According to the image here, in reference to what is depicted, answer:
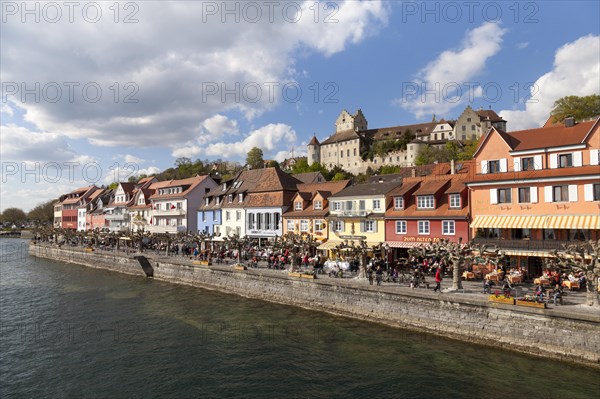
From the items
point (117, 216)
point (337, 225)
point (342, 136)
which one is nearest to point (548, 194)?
point (337, 225)

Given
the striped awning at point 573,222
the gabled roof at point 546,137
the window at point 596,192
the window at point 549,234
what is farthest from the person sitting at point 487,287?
the gabled roof at point 546,137

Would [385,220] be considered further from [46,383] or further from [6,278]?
[6,278]

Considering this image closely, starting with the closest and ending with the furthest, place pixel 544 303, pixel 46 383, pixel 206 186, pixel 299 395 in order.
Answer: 1. pixel 299 395
2. pixel 46 383
3. pixel 544 303
4. pixel 206 186

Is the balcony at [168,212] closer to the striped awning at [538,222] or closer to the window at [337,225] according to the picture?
the window at [337,225]

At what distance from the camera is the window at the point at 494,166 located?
33.7m

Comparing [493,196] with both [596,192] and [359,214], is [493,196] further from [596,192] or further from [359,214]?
[359,214]

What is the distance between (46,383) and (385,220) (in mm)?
29358

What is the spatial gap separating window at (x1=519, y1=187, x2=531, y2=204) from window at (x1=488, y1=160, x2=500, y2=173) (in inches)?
107

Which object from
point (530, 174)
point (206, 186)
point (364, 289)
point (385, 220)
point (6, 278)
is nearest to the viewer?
point (364, 289)

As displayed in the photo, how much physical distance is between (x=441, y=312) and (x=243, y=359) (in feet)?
40.7

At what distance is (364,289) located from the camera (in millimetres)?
28812

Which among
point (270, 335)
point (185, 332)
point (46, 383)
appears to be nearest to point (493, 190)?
point (270, 335)

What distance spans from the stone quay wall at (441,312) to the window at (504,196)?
11.2 m

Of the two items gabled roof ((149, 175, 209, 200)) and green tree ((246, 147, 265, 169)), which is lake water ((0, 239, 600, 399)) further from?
green tree ((246, 147, 265, 169))
